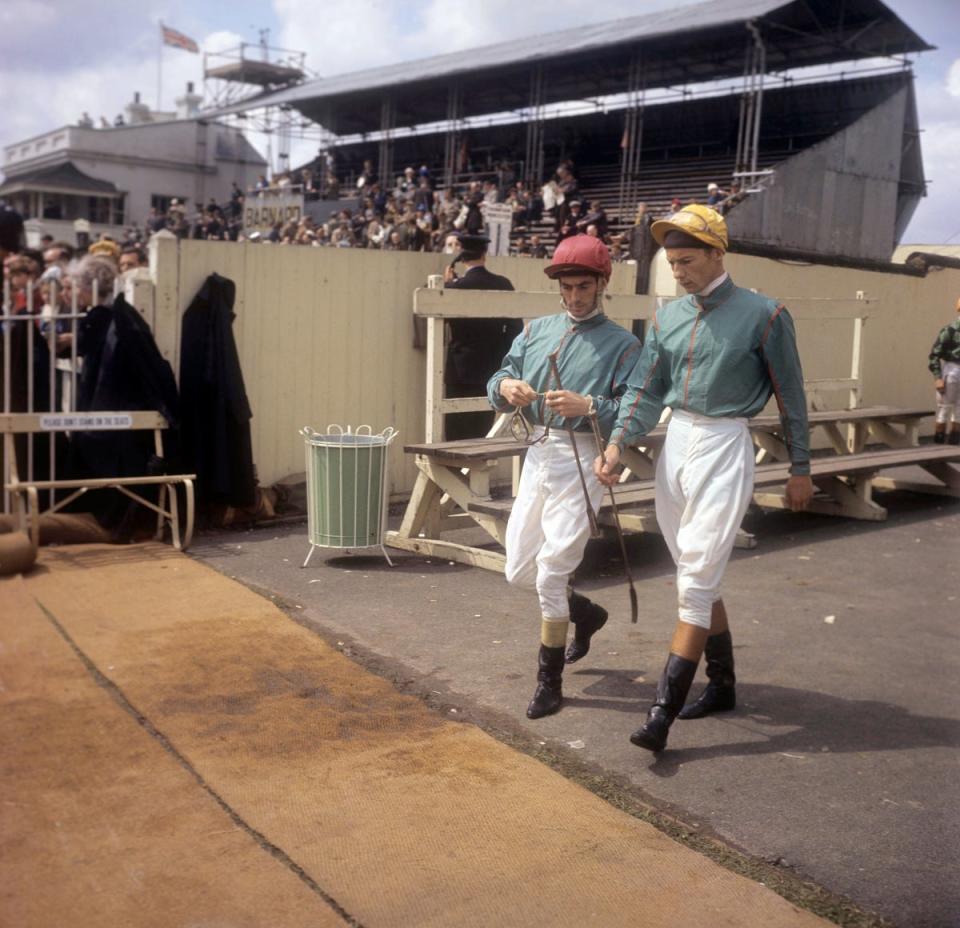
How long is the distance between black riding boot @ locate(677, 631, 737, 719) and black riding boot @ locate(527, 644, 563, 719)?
20.9 inches

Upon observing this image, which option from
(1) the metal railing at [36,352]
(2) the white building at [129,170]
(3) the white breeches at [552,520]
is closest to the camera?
(3) the white breeches at [552,520]

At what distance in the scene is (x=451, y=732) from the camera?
4488 mm

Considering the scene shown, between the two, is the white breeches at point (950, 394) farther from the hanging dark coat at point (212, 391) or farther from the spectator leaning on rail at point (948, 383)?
the hanging dark coat at point (212, 391)

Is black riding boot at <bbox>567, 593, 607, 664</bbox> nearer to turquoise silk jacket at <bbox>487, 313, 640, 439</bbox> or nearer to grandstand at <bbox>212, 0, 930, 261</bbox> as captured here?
turquoise silk jacket at <bbox>487, 313, 640, 439</bbox>

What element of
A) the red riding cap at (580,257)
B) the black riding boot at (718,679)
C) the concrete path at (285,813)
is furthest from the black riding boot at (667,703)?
the red riding cap at (580,257)

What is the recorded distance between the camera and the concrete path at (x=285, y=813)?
10.3 ft

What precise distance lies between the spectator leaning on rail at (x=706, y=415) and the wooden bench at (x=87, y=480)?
4015 millimetres

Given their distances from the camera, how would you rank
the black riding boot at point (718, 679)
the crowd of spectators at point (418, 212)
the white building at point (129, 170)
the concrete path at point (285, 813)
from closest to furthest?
the concrete path at point (285, 813) < the black riding boot at point (718, 679) < the crowd of spectators at point (418, 212) < the white building at point (129, 170)

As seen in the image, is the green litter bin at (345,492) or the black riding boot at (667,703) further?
the green litter bin at (345,492)

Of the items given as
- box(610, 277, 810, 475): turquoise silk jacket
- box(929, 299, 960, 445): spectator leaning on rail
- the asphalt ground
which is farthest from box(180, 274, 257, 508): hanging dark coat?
box(929, 299, 960, 445): spectator leaning on rail

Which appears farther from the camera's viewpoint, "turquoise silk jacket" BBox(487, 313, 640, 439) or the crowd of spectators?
the crowd of spectators

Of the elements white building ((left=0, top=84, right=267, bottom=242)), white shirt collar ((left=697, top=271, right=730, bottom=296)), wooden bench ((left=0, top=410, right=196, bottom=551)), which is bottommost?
wooden bench ((left=0, top=410, right=196, bottom=551))

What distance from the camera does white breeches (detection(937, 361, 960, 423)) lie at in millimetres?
12344

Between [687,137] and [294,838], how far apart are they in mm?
29256
